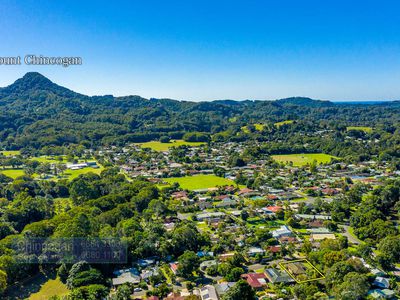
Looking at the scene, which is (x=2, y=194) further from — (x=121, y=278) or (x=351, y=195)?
(x=351, y=195)

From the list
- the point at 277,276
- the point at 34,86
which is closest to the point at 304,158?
the point at 277,276

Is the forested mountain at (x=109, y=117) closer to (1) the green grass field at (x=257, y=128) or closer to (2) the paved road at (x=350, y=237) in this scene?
(1) the green grass field at (x=257, y=128)

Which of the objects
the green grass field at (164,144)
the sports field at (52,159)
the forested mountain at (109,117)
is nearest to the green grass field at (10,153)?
the forested mountain at (109,117)

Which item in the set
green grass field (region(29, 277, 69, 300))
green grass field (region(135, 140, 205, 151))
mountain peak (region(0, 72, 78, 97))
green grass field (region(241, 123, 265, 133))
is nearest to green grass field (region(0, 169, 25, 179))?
green grass field (region(135, 140, 205, 151))

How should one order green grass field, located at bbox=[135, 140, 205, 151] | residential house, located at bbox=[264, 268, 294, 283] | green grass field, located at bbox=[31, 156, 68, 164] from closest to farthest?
residential house, located at bbox=[264, 268, 294, 283], green grass field, located at bbox=[31, 156, 68, 164], green grass field, located at bbox=[135, 140, 205, 151]

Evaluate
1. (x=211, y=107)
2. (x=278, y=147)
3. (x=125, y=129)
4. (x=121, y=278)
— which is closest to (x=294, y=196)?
(x=121, y=278)

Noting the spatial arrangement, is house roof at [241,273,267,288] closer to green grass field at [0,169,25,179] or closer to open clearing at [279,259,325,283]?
open clearing at [279,259,325,283]

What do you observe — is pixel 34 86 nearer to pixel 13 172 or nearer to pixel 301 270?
pixel 13 172
